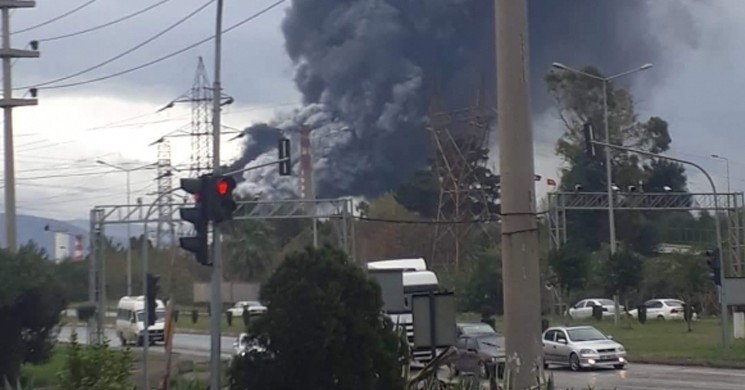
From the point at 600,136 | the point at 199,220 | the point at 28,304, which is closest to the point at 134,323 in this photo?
the point at 28,304

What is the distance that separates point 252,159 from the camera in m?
142

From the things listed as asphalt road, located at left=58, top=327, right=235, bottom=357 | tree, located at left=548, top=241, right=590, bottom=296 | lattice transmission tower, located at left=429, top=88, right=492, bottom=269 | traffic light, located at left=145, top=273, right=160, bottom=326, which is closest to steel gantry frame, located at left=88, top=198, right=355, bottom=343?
asphalt road, located at left=58, top=327, right=235, bottom=357

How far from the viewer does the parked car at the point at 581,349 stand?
44062mm

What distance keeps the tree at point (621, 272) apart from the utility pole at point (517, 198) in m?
54.4

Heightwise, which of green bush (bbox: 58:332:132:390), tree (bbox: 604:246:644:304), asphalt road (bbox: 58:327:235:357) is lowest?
asphalt road (bbox: 58:327:235:357)

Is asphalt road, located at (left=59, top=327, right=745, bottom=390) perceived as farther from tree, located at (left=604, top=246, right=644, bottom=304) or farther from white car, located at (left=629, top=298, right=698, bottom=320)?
white car, located at (left=629, top=298, right=698, bottom=320)

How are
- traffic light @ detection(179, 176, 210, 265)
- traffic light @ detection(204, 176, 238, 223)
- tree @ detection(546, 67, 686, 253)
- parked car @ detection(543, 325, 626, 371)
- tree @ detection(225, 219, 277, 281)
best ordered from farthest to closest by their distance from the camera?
tree @ detection(546, 67, 686, 253), tree @ detection(225, 219, 277, 281), parked car @ detection(543, 325, 626, 371), traffic light @ detection(204, 176, 238, 223), traffic light @ detection(179, 176, 210, 265)

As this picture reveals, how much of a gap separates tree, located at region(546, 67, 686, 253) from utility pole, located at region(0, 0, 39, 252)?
57.6 meters

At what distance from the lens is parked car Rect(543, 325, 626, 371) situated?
44062 mm

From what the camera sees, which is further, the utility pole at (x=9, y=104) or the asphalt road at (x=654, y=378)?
the utility pole at (x=9, y=104)

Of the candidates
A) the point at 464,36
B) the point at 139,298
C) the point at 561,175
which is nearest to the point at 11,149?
the point at 139,298

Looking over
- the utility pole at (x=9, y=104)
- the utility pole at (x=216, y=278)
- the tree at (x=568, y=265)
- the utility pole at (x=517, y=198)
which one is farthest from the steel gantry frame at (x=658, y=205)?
the utility pole at (x=517, y=198)

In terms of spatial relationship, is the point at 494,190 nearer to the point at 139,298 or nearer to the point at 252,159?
the point at 139,298

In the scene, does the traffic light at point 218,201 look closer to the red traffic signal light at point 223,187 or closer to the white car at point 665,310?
the red traffic signal light at point 223,187
